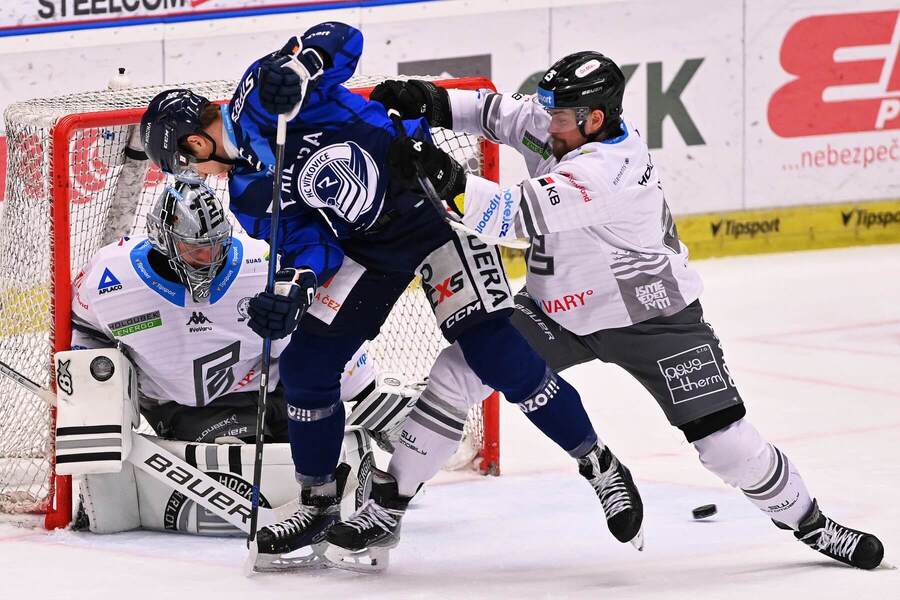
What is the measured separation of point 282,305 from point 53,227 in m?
0.89

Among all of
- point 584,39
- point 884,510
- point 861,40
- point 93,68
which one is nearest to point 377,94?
point 884,510

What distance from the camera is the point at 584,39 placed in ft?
21.8

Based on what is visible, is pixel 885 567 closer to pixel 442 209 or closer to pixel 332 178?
pixel 442 209

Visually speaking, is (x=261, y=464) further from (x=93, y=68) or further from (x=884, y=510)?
(x=93, y=68)

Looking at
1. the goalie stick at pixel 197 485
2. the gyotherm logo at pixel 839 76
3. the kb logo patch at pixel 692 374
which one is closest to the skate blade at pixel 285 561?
the goalie stick at pixel 197 485

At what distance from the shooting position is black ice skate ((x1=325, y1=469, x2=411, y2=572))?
3219 mm

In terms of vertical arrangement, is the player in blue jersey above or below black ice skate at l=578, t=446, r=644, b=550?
above

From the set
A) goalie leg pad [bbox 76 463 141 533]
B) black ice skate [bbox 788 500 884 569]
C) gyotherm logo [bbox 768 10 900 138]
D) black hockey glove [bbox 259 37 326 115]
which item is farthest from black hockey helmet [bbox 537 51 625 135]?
gyotherm logo [bbox 768 10 900 138]

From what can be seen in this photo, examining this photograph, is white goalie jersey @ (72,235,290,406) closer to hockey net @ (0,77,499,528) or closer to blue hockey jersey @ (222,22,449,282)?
hockey net @ (0,77,499,528)

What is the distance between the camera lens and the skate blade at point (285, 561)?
10.5 feet

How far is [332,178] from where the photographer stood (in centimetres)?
303

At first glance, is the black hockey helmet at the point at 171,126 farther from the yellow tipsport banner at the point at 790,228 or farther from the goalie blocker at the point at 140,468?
the yellow tipsport banner at the point at 790,228

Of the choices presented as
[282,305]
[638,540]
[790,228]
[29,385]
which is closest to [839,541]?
[638,540]

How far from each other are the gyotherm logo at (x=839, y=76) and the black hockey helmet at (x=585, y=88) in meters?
4.03
